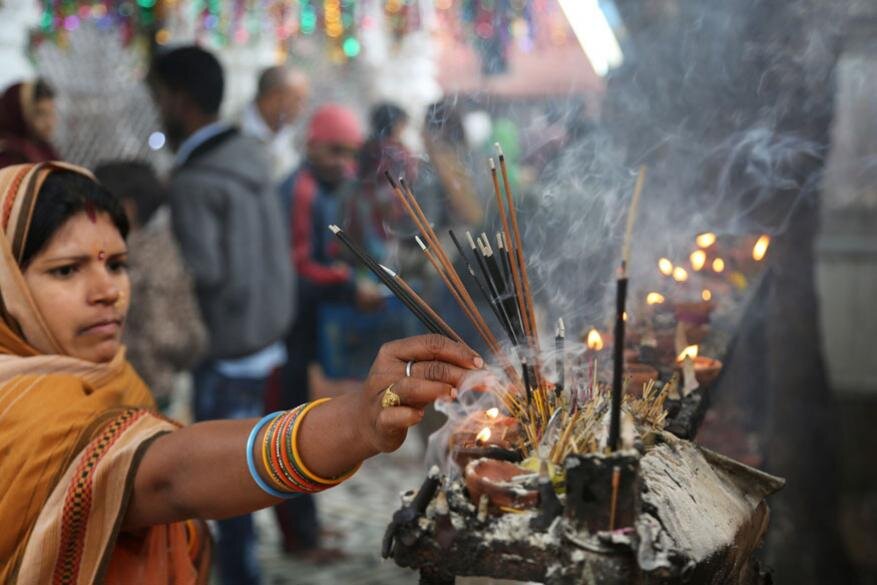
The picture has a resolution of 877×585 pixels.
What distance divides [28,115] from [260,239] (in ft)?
4.41

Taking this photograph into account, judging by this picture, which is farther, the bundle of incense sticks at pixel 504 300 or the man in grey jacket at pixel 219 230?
the man in grey jacket at pixel 219 230

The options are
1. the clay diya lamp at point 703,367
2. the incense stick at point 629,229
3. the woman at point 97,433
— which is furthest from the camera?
the clay diya lamp at point 703,367

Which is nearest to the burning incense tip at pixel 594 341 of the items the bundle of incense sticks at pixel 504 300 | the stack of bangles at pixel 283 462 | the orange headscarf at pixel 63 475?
the bundle of incense sticks at pixel 504 300

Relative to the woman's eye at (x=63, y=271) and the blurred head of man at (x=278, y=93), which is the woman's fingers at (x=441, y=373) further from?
the blurred head of man at (x=278, y=93)

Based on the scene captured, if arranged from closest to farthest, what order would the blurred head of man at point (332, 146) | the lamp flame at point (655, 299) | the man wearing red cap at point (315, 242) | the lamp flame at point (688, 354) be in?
the lamp flame at point (688, 354) < the lamp flame at point (655, 299) < the man wearing red cap at point (315, 242) < the blurred head of man at point (332, 146)

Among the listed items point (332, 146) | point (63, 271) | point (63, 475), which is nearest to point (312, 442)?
point (63, 475)

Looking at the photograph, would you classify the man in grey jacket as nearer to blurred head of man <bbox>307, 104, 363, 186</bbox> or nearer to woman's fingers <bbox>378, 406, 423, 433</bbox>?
blurred head of man <bbox>307, 104, 363, 186</bbox>

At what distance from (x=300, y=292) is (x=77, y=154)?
12.8ft

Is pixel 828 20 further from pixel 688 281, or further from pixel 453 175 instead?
pixel 453 175

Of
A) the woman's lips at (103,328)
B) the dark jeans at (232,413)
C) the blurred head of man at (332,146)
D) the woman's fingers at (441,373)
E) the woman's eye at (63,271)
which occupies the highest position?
the blurred head of man at (332,146)

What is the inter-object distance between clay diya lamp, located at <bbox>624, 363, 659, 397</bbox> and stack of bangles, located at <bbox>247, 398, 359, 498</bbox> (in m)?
0.85

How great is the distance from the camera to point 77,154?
29.0 ft

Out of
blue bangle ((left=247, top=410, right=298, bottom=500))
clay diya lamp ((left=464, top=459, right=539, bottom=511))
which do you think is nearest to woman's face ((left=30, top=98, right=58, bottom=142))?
blue bangle ((left=247, top=410, right=298, bottom=500))

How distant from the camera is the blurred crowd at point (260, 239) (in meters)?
4.82
